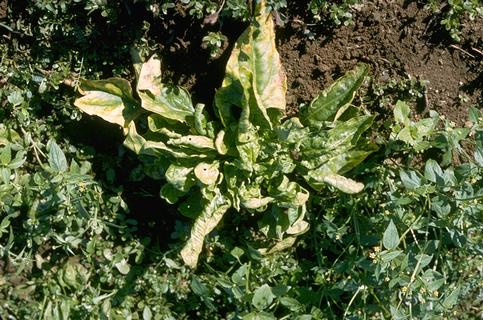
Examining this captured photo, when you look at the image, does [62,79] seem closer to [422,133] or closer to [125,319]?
[125,319]

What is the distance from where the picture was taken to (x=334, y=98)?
3.13 meters

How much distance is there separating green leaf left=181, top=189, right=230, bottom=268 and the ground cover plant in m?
0.01

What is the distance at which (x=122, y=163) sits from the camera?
11.6 feet

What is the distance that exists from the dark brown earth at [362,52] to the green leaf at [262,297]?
3.11 ft

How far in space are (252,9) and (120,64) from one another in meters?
0.71

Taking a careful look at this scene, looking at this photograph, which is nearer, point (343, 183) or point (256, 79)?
point (256, 79)

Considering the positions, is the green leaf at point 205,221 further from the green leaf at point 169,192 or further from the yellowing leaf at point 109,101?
the yellowing leaf at point 109,101

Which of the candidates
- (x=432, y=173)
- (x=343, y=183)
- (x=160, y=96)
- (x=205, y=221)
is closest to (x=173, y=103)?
(x=160, y=96)

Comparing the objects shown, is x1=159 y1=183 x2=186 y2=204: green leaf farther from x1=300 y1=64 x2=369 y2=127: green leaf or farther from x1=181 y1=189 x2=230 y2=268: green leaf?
x1=300 y1=64 x2=369 y2=127: green leaf

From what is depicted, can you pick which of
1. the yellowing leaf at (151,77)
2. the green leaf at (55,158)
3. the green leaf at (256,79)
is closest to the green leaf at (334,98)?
the green leaf at (256,79)

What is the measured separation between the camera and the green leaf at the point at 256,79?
9.76 feet

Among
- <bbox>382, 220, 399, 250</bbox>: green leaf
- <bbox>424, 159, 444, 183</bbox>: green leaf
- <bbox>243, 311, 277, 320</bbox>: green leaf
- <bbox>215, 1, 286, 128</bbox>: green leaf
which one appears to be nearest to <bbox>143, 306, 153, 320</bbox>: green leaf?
<bbox>243, 311, 277, 320</bbox>: green leaf

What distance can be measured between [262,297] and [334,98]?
38.2 inches

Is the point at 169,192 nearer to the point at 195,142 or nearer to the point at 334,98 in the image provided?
the point at 195,142
